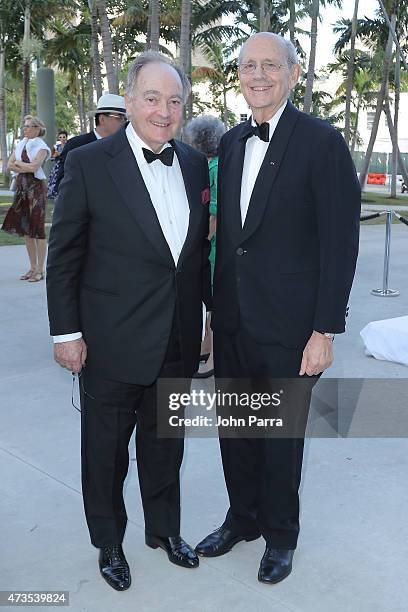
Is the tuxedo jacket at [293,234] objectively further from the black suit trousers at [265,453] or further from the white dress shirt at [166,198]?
the white dress shirt at [166,198]

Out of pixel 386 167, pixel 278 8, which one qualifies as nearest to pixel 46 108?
pixel 278 8

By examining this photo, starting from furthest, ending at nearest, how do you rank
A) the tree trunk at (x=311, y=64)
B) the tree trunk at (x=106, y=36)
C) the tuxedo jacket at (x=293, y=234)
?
1. the tree trunk at (x=311, y=64)
2. the tree trunk at (x=106, y=36)
3. the tuxedo jacket at (x=293, y=234)

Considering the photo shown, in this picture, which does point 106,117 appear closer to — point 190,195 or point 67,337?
point 190,195

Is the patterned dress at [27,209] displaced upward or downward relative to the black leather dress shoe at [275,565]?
upward

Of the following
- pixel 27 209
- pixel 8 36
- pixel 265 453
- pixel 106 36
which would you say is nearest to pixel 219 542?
pixel 265 453

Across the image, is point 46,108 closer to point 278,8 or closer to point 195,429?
point 278,8

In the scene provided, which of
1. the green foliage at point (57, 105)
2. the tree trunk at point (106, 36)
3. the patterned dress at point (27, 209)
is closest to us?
the patterned dress at point (27, 209)

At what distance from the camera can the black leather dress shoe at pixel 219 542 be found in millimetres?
3037

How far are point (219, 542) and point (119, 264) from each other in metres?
1.30

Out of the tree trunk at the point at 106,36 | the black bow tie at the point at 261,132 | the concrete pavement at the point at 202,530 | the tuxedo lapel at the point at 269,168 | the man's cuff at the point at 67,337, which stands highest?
the tree trunk at the point at 106,36

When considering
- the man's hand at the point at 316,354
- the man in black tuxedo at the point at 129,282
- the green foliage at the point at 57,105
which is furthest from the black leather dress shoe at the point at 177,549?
the green foliage at the point at 57,105

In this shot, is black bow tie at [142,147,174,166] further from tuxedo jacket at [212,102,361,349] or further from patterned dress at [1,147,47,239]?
patterned dress at [1,147,47,239]

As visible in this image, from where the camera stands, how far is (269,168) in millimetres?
2674

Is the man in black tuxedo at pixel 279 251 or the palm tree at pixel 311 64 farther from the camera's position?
the palm tree at pixel 311 64
